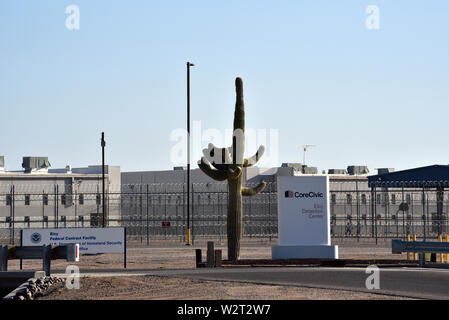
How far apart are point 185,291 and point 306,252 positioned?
35.8ft

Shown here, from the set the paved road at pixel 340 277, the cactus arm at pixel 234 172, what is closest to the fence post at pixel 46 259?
the paved road at pixel 340 277

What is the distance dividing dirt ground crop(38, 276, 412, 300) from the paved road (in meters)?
0.89

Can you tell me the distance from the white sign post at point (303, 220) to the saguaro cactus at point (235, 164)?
1.35m

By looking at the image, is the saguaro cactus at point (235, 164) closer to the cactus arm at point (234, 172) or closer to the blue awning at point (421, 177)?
the cactus arm at point (234, 172)

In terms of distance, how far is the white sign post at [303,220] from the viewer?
94.1ft

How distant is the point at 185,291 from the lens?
18219 mm

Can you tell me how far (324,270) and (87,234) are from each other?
776 cm

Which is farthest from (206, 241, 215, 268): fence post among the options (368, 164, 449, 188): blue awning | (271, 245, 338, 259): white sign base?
(368, 164, 449, 188): blue awning

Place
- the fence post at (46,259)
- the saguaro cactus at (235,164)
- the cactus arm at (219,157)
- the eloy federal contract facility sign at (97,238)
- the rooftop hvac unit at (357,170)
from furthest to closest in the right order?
the rooftop hvac unit at (357,170) < the cactus arm at (219,157) < the saguaro cactus at (235,164) < the eloy federal contract facility sign at (97,238) < the fence post at (46,259)

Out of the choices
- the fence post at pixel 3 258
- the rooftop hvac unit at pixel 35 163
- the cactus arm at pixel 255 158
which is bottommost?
the fence post at pixel 3 258

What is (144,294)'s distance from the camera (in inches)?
706

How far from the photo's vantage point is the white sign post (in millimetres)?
28672
